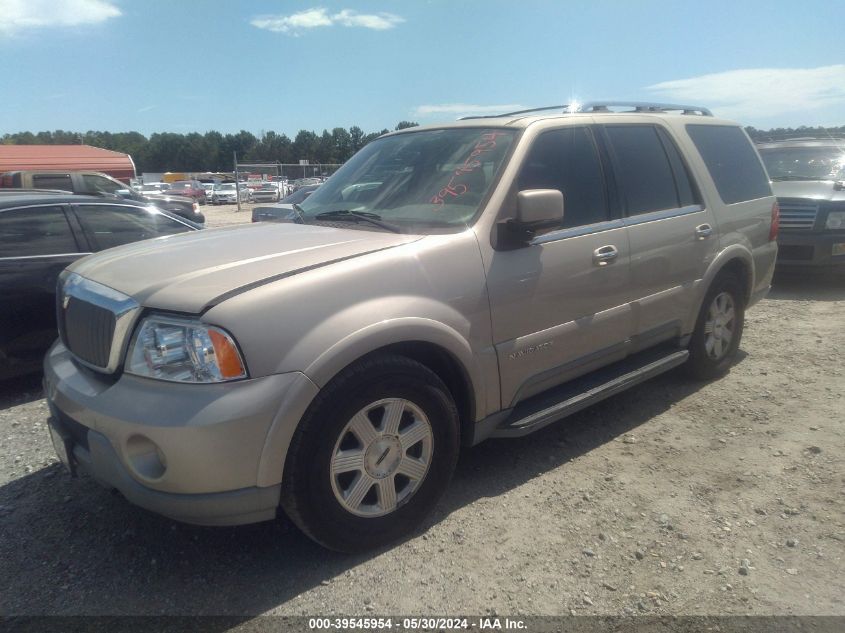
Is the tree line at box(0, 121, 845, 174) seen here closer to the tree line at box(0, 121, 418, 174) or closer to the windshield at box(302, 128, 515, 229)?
the tree line at box(0, 121, 418, 174)

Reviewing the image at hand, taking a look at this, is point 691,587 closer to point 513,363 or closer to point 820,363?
point 513,363

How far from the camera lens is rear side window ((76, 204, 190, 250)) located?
17.3ft

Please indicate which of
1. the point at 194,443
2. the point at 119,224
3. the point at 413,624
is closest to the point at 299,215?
the point at 194,443

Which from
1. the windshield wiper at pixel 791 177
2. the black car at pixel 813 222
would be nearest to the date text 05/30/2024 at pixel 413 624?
the black car at pixel 813 222

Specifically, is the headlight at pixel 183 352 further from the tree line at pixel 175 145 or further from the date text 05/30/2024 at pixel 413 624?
the tree line at pixel 175 145

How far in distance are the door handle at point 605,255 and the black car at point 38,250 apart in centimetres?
389

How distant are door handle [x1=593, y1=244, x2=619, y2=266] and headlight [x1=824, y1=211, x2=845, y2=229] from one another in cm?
591

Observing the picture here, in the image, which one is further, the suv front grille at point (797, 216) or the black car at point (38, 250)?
the suv front grille at point (797, 216)

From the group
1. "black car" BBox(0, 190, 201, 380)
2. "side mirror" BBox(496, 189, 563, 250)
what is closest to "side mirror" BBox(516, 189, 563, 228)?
"side mirror" BBox(496, 189, 563, 250)

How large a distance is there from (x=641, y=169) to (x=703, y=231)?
0.70 meters

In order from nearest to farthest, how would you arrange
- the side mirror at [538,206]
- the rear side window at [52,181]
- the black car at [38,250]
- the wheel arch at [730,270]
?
the side mirror at [538,206] < the wheel arch at [730,270] < the black car at [38,250] < the rear side window at [52,181]

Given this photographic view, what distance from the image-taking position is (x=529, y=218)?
3.02 m

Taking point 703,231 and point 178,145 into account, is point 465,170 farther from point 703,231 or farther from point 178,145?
point 178,145

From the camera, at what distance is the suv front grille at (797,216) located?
809cm
